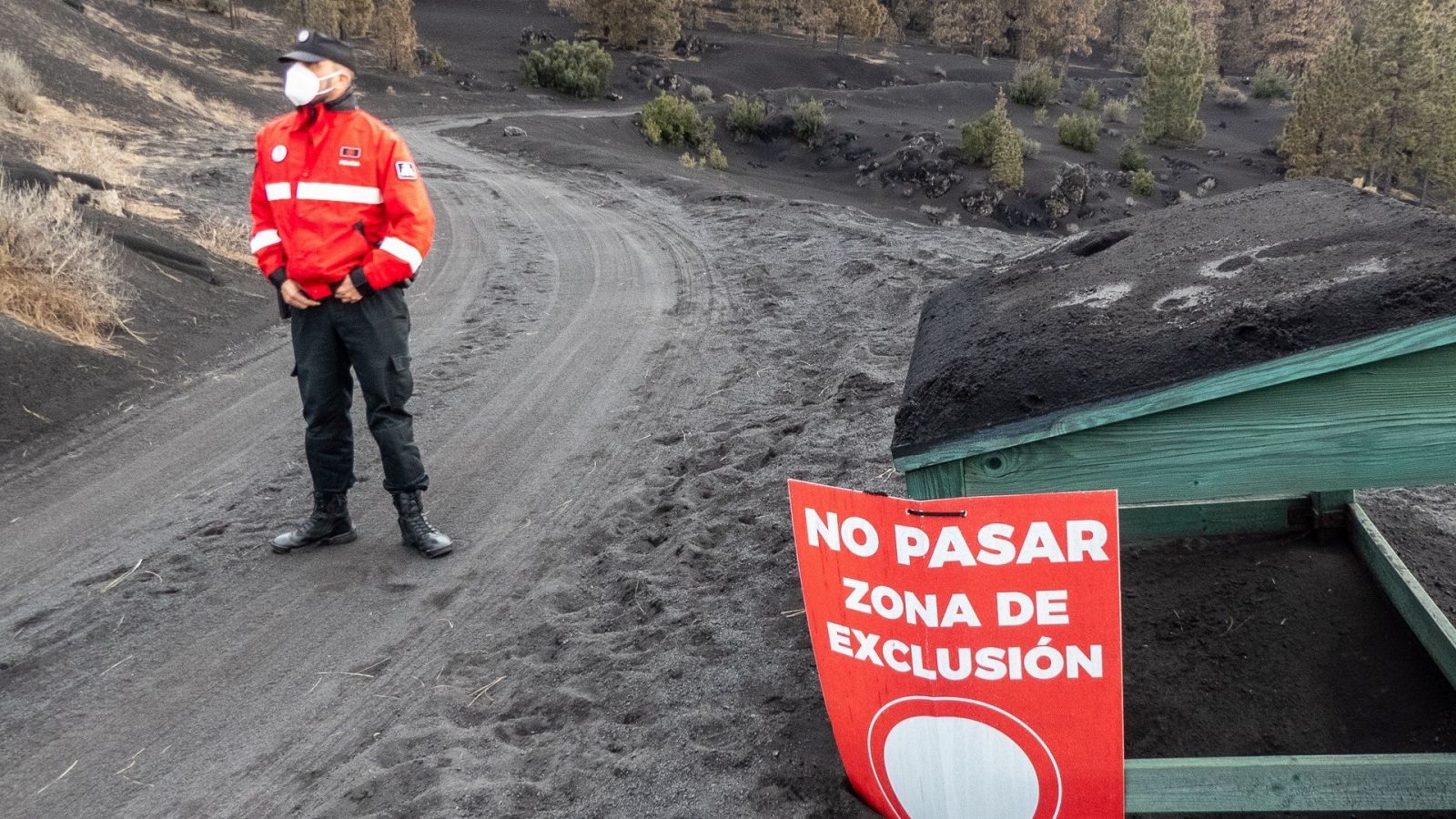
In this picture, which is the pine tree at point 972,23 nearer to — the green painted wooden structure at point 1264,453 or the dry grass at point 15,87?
the dry grass at point 15,87

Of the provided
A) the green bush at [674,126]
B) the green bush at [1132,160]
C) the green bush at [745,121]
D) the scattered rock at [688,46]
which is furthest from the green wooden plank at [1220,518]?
the scattered rock at [688,46]

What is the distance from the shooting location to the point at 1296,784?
2.49 m

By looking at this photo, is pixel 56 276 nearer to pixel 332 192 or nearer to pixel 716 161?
pixel 332 192

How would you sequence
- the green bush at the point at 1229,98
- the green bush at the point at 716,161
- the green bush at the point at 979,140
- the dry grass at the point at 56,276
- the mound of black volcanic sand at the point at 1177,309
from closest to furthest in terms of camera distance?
the mound of black volcanic sand at the point at 1177,309 → the dry grass at the point at 56,276 → the green bush at the point at 979,140 → the green bush at the point at 716,161 → the green bush at the point at 1229,98

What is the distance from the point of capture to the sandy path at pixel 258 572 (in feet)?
11.6

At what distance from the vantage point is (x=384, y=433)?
4.72 metres

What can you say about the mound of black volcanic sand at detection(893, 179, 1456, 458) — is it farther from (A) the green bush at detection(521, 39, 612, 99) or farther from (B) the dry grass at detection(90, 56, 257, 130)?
(A) the green bush at detection(521, 39, 612, 99)

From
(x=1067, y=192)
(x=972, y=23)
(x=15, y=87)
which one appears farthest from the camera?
(x=972, y=23)

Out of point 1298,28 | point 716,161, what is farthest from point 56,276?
point 1298,28

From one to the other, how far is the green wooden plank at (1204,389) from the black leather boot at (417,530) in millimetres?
2905

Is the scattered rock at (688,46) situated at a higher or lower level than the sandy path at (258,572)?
higher

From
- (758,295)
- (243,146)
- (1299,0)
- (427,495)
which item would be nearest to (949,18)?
(1299,0)

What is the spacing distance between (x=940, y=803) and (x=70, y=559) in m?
4.26

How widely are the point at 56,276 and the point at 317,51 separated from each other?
480 centimetres
